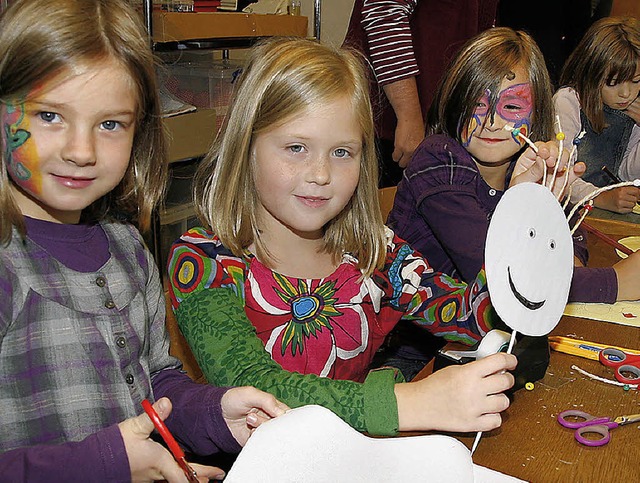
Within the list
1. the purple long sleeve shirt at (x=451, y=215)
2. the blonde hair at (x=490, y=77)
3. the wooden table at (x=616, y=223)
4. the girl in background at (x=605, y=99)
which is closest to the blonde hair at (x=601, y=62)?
the girl in background at (x=605, y=99)

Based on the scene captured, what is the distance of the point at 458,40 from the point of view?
1902 millimetres

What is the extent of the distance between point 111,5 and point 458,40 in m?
1.22

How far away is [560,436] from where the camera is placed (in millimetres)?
774

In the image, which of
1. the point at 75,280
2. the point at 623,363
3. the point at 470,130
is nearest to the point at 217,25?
the point at 470,130

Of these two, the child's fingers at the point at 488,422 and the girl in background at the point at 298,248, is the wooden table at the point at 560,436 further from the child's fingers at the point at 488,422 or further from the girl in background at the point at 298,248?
the girl in background at the point at 298,248

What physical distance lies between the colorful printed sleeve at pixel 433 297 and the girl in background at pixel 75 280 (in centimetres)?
38

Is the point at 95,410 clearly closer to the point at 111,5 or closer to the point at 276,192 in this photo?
the point at 276,192

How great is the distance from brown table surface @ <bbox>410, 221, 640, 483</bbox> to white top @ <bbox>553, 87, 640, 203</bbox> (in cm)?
125

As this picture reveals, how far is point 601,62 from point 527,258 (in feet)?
4.89

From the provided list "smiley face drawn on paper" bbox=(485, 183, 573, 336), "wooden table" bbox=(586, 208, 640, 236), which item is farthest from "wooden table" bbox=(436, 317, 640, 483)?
"wooden table" bbox=(586, 208, 640, 236)

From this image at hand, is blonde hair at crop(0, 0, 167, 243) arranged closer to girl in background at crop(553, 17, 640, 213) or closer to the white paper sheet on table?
the white paper sheet on table

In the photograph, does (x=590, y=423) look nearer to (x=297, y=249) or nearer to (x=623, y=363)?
(x=623, y=363)

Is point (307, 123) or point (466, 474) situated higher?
point (307, 123)

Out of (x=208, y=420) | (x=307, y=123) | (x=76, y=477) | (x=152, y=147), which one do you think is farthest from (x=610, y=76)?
(x=76, y=477)
